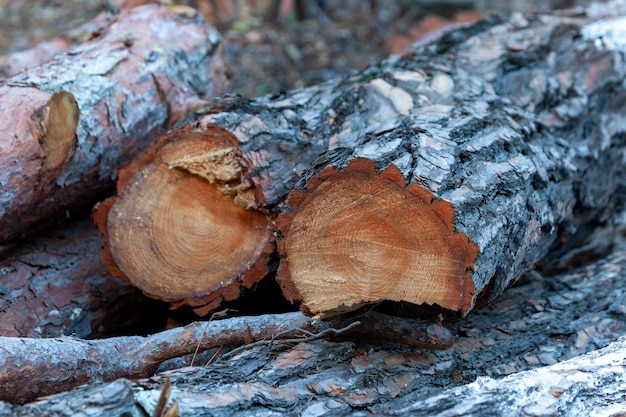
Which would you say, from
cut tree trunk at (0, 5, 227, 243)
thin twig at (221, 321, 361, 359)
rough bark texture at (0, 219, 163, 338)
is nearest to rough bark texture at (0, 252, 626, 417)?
thin twig at (221, 321, 361, 359)

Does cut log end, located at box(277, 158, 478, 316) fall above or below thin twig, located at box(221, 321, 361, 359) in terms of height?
above

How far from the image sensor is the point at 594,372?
6.61 ft

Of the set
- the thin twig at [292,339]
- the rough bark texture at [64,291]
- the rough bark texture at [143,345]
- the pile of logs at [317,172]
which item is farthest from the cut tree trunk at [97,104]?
the thin twig at [292,339]

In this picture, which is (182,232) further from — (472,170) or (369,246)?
(472,170)

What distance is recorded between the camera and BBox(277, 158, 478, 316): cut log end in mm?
1929

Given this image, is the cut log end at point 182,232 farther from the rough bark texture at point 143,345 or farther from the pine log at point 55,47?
the pine log at point 55,47

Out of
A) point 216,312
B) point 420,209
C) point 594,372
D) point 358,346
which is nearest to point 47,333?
point 216,312

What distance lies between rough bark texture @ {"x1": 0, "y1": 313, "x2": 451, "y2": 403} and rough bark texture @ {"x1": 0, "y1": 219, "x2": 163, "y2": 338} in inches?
19.4

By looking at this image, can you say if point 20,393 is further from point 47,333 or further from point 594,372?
point 594,372

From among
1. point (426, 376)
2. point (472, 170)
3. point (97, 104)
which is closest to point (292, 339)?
point (426, 376)

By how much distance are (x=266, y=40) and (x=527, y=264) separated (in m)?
3.81

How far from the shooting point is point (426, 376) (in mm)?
2199

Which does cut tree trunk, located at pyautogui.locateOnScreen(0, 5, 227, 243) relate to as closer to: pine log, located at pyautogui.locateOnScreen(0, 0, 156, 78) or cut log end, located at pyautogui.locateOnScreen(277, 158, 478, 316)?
pine log, located at pyautogui.locateOnScreen(0, 0, 156, 78)

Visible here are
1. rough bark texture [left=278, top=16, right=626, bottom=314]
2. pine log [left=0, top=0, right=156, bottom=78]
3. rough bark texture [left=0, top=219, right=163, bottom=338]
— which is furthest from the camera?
pine log [left=0, top=0, right=156, bottom=78]
